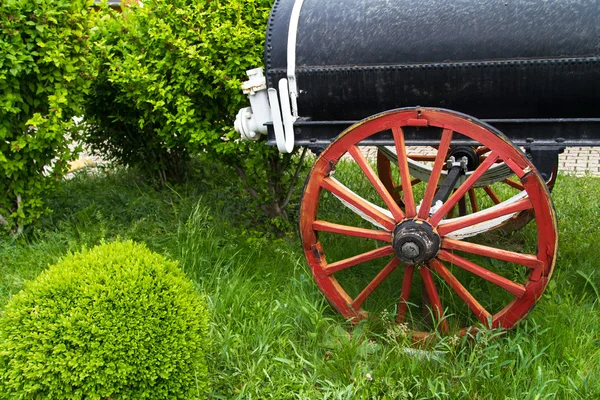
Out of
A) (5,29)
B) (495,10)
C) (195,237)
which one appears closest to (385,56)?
(495,10)

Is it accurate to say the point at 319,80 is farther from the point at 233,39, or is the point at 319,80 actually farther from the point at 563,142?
the point at 563,142

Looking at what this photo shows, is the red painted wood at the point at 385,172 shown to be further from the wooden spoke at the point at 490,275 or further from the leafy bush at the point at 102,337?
the leafy bush at the point at 102,337

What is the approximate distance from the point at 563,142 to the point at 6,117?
3460 millimetres

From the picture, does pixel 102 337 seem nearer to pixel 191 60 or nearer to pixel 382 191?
pixel 382 191

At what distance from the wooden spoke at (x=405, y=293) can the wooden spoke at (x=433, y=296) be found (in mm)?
67

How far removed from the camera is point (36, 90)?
424cm

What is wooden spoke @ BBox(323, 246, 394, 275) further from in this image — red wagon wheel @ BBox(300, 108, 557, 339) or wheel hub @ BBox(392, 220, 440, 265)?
wheel hub @ BBox(392, 220, 440, 265)

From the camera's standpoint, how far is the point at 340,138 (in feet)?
9.81

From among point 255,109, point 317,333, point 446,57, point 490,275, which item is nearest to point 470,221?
point 490,275

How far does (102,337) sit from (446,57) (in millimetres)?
1967

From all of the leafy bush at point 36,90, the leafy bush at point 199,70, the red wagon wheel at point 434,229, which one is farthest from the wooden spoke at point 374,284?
the leafy bush at point 36,90

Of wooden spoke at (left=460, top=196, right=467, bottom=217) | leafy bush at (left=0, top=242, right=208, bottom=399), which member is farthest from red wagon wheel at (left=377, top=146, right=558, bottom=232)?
leafy bush at (left=0, top=242, right=208, bottom=399)

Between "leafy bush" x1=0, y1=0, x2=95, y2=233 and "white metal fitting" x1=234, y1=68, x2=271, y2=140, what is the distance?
1.43 meters

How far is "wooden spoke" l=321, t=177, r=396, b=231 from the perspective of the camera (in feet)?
9.72
